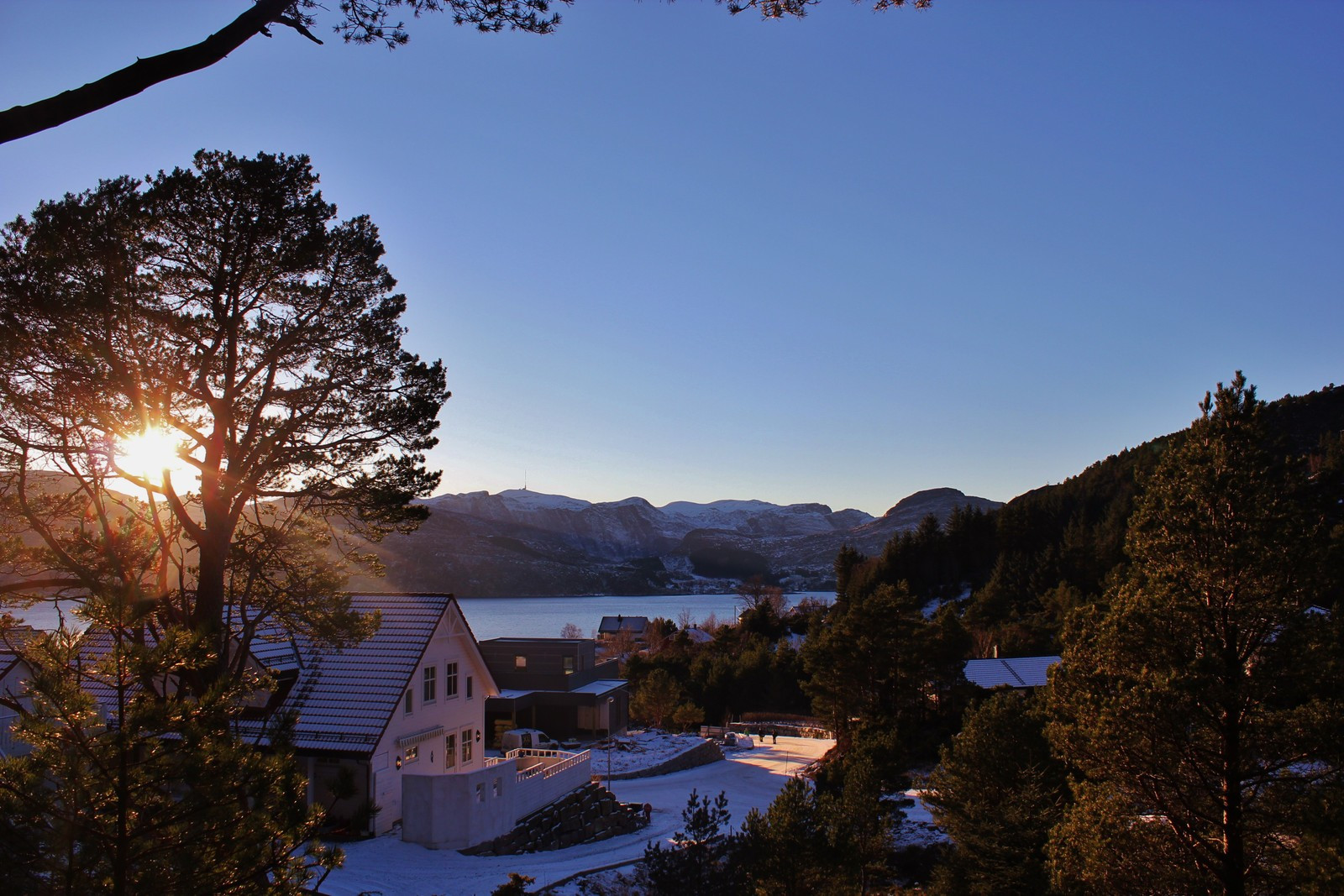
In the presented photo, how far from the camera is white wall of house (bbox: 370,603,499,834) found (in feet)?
61.8

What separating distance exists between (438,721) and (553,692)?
16.1 m

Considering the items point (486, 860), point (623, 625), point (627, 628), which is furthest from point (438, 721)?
point (623, 625)

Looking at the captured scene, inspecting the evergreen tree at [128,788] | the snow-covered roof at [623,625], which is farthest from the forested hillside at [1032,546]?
the evergreen tree at [128,788]

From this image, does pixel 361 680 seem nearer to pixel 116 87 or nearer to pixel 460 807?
pixel 460 807

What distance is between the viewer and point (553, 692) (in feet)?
122

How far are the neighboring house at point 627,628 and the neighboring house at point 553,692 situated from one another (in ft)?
151

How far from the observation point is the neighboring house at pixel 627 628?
8838 cm

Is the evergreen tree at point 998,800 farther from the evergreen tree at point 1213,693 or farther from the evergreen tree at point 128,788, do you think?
the evergreen tree at point 128,788

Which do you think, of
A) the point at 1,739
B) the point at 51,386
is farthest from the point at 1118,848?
the point at 1,739

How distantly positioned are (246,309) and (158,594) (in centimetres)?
369

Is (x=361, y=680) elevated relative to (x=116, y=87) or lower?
lower

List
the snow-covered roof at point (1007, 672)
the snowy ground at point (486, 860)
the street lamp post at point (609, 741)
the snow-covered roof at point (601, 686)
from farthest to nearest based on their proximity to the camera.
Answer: the snow-covered roof at point (601, 686)
the snow-covered roof at point (1007, 672)
the street lamp post at point (609, 741)
the snowy ground at point (486, 860)

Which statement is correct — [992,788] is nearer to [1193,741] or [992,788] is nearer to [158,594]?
[1193,741]

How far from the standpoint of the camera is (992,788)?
16.4 meters
